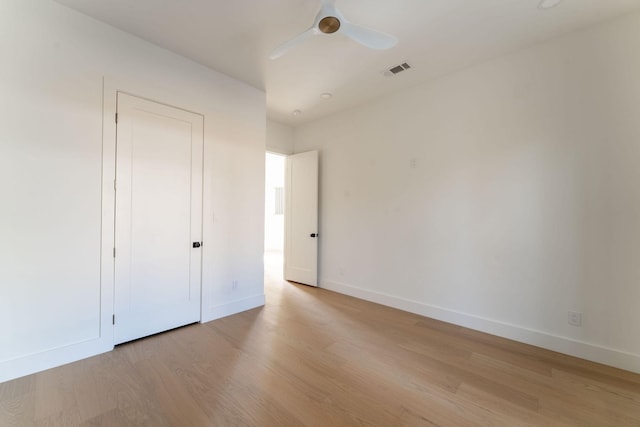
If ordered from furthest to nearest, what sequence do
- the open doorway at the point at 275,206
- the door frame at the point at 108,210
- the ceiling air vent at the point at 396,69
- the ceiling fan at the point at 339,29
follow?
the open doorway at the point at 275,206, the ceiling air vent at the point at 396,69, the door frame at the point at 108,210, the ceiling fan at the point at 339,29

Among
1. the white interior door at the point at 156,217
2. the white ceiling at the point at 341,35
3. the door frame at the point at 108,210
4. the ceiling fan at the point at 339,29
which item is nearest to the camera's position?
the ceiling fan at the point at 339,29

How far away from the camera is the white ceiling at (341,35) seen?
2.14 meters

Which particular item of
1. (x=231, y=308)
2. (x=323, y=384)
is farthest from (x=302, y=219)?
(x=323, y=384)

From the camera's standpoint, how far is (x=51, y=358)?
2.11m

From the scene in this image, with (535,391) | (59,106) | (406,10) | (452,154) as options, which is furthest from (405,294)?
(59,106)

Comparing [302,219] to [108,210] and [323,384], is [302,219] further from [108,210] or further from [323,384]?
[323,384]

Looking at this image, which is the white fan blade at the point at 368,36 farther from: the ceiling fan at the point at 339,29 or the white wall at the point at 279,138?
the white wall at the point at 279,138

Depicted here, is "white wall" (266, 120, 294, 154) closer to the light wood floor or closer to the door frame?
the door frame

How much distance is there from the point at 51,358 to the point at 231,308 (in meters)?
1.60

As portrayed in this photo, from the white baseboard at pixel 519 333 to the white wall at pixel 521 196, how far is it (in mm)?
12

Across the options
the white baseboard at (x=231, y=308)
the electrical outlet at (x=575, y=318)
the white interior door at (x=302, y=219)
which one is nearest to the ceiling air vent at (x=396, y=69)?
the white interior door at (x=302, y=219)

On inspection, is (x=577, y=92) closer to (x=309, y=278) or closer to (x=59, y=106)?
(x=309, y=278)

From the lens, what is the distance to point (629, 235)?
2201 millimetres

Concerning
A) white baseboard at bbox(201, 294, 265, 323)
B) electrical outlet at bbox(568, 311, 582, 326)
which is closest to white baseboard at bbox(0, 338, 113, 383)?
white baseboard at bbox(201, 294, 265, 323)
